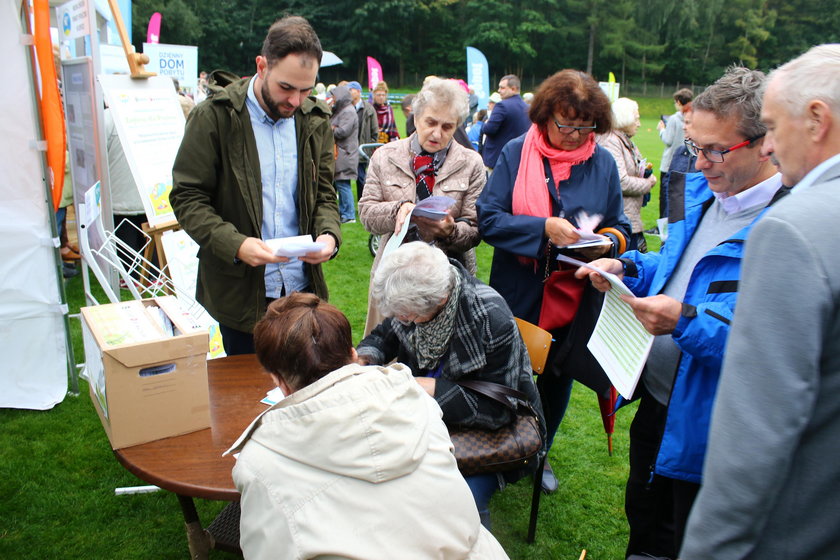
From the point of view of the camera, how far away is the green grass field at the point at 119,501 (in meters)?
2.69

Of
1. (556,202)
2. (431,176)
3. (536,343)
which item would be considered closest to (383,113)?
(431,176)

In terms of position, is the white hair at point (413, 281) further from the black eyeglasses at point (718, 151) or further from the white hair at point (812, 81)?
the white hair at point (812, 81)

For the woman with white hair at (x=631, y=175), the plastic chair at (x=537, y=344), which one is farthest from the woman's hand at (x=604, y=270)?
the woman with white hair at (x=631, y=175)

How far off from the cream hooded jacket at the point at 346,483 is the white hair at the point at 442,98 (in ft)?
5.88

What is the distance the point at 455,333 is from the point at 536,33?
50.3m

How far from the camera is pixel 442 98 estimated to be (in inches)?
111

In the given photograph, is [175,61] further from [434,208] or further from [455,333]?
[455,333]

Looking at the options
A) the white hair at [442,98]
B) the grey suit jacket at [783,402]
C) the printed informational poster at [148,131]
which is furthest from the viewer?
the printed informational poster at [148,131]

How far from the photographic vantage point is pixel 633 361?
1.94 meters

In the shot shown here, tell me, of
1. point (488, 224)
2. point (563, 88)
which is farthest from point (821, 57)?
point (488, 224)

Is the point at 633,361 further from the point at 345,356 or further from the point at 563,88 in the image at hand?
the point at 563,88

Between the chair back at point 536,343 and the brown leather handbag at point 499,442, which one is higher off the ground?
the chair back at point 536,343

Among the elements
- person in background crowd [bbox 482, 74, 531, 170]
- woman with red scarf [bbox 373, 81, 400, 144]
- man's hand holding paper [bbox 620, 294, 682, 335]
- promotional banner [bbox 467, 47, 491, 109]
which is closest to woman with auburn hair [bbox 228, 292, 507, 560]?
man's hand holding paper [bbox 620, 294, 682, 335]

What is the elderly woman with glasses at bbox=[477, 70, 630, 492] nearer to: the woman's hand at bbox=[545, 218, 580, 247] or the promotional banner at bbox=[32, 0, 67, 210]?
the woman's hand at bbox=[545, 218, 580, 247]
